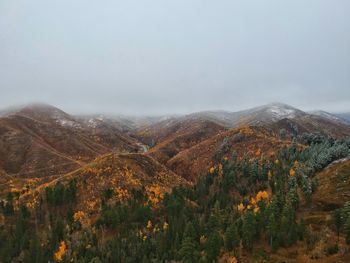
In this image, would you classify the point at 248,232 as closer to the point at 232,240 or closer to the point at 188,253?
the point at 232,240

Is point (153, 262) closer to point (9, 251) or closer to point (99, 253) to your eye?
point (99, 253)

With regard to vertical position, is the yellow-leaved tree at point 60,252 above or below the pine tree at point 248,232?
below

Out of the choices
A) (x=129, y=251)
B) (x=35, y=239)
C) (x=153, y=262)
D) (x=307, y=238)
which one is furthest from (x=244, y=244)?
(x=35, y=239)

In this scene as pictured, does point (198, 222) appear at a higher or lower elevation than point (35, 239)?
higher

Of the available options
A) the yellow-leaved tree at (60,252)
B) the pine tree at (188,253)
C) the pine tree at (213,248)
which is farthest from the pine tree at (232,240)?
the yellow-leaved tree at (60,252)

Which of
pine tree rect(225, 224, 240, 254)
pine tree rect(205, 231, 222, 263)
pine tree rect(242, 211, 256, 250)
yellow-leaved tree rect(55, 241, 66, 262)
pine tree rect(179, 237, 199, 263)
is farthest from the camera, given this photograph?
yellow-leaved tree rect(55, 241, 66, 262)

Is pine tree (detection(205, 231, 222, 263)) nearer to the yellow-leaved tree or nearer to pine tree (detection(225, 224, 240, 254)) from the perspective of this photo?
pine tree (detection(225, 224, 240, 254))

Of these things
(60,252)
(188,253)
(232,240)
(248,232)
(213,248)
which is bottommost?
(60,252)

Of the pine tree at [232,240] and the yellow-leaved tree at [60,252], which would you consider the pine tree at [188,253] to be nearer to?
A: the pine tree at [232,240]

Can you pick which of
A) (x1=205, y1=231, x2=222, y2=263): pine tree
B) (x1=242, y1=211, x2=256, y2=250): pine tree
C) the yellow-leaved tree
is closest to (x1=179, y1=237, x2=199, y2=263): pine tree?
(x1=205, y1=231, x2=222, y2=263): pine tree

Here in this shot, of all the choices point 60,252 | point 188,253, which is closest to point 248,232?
point 188,253

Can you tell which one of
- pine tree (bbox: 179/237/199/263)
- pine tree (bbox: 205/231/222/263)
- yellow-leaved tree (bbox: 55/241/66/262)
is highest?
pine tree (bbox: 205/231/222/263)
